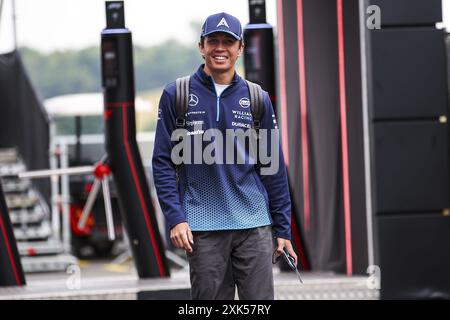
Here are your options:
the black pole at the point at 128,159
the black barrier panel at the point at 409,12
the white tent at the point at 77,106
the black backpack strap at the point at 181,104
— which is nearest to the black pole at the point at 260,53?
the black pole at the point at 128,159

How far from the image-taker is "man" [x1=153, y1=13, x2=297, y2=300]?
5238 millimetres

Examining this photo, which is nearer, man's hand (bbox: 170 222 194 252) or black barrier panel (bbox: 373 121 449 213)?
man's hand (bbox: 170 222 194 252)

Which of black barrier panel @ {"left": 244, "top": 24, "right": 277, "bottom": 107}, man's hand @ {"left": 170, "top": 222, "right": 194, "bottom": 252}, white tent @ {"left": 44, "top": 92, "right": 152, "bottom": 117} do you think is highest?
black barrier panel @ {"left": 244, "top": 24, "right": 277, "bottom": 107}

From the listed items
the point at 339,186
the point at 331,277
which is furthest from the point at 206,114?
the point at 339,186

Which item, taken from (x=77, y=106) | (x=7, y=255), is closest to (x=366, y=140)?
(x=7, y=255)

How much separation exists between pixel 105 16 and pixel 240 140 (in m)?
4.82

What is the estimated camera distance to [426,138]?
8539 millimetres

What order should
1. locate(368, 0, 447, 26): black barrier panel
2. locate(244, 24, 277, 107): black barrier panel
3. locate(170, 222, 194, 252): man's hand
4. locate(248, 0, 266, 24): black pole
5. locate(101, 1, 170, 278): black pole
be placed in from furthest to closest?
locate(244, 24, 277, 107): black barrier panel < locate(101, 1, 170, 278): black pole < locate(248, 0, 266, 24): black pole < locate(368, 0, 447, 26): black barrier panel < locate(170, 222, 194, 252): man's hand

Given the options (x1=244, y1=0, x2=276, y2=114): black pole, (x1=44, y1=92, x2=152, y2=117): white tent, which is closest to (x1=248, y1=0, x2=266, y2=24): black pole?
(x1=244, y1=0, x2=276, y2=114): black pole

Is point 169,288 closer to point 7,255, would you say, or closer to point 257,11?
point 7,255

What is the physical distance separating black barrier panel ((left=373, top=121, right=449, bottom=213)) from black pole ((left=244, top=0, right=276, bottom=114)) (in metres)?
1.91

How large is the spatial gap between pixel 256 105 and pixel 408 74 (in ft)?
11.1

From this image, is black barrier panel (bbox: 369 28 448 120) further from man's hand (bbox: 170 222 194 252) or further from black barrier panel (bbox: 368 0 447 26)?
man's hand (bbox: 170 222 194 252)

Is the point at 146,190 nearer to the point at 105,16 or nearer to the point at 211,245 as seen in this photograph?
the point at 105,16
